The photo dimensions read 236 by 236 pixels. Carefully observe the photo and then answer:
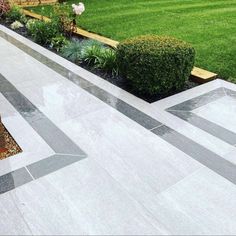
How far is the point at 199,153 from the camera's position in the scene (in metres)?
3.38

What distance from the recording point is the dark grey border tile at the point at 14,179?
286cm

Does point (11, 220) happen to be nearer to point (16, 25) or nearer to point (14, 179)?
point (14, 179)

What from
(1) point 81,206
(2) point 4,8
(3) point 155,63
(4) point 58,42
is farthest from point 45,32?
(1) point 81,206

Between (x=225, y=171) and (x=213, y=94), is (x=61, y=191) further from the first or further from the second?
(x=213, y=94)

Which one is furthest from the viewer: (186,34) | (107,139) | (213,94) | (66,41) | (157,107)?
(186,34)

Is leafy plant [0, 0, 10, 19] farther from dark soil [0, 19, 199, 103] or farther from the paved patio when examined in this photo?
the paved patio

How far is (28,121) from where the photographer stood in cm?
397

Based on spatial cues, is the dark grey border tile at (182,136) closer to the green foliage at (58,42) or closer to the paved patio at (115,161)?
the paved patio at (115,161)

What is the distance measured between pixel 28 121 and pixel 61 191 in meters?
1.42

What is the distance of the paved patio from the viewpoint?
8.33 feet

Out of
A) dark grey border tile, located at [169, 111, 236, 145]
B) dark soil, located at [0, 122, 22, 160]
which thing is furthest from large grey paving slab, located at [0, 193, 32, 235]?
dark grey border tile, located at [169, 111, 236, 145]

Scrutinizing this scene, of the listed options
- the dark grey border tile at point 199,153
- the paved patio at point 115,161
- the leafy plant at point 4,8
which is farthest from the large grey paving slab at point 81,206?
the leafy plant at point 4,8

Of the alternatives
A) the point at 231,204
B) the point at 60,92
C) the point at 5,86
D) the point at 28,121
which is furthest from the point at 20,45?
the point at 231,204

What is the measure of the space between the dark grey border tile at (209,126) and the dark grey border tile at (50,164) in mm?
1512
